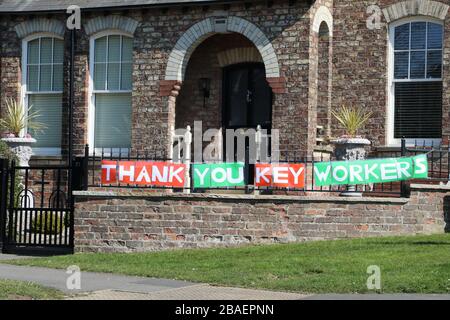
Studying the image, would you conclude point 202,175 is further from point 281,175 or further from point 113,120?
point 113,120

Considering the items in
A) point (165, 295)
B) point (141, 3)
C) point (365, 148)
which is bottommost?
point (165, 295)

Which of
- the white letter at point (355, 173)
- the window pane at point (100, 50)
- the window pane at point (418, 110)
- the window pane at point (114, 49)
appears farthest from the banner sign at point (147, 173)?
the window pane at point (418, 110)

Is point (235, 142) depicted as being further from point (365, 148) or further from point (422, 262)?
point (422, 262)

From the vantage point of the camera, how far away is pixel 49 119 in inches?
882

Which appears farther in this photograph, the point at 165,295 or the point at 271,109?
the point at 271,109

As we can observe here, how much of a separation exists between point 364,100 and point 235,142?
10.1ft

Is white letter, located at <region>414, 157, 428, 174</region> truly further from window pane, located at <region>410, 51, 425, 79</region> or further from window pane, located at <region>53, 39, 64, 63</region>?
window pane, located at <region>53, 39, 64, 63</region>

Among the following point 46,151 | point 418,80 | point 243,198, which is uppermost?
point 418,80

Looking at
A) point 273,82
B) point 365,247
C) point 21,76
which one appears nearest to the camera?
point 365,247

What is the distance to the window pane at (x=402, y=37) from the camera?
65.2 feet

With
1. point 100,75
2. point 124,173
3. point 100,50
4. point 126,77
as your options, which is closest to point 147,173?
point 124,173

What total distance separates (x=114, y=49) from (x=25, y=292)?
36.7 ft

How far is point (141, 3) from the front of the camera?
815 inches

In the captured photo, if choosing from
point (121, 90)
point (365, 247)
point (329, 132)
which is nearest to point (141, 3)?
point (121, 90)
